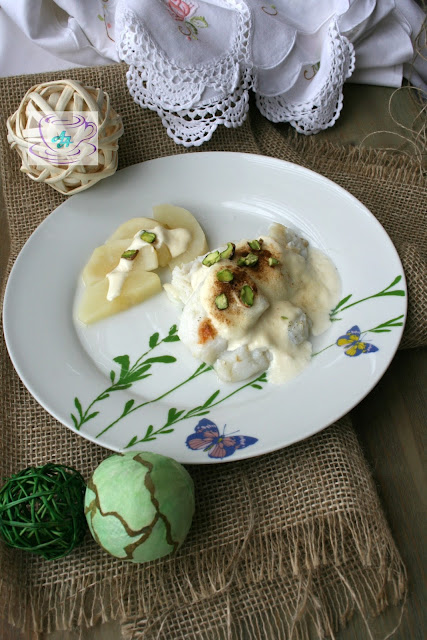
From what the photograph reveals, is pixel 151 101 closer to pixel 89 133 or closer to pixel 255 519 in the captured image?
pixel 89 133

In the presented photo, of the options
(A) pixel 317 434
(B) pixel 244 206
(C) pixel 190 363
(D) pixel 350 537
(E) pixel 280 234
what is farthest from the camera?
(B) pixel 244 206

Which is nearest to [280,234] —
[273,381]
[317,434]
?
[273,381]

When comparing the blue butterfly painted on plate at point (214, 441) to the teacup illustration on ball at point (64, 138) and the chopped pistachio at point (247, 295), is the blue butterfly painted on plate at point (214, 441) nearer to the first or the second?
the chopped pistachio at point (247, 295)

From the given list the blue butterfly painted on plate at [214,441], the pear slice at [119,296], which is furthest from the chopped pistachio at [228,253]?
the blue butterfly painted on plate at [214,441]

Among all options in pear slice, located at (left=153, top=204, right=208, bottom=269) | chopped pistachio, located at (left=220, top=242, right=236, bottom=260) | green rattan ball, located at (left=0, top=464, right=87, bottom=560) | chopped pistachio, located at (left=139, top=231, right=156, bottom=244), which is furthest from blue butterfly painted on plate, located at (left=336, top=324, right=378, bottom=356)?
green rattan ball, located at (left=0, top=464, right=87, bottom=560)

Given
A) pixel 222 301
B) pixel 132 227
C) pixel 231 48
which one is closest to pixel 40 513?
pixel 222 301
